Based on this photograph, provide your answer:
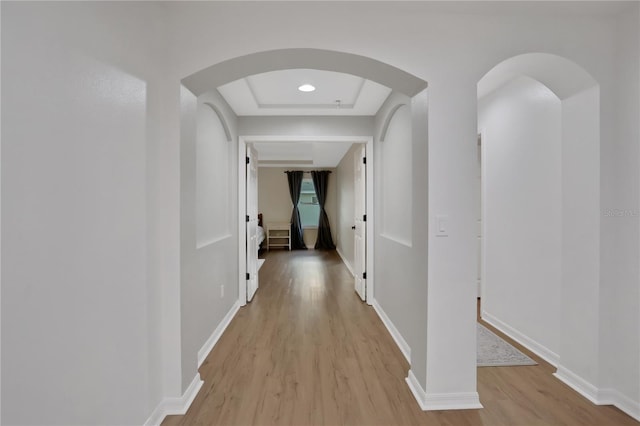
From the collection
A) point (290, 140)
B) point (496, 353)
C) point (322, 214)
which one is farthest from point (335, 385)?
point (322, 214)

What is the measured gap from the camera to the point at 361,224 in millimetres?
4117

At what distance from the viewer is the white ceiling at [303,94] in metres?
2.73

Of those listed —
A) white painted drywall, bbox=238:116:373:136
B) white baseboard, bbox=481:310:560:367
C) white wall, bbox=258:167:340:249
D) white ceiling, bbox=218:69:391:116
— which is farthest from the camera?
white wall, bbox=258:167:340:249

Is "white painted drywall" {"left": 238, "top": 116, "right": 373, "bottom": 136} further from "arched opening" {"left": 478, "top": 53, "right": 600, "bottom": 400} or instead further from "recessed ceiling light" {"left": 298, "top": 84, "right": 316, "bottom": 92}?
"arched opening" {"left": 478, "top": 53, "right": 600, "bottom": 400}

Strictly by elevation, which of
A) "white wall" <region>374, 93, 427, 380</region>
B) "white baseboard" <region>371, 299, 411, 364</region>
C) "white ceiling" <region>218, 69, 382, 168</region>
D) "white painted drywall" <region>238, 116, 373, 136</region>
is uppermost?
"white ceiling" <region>218, 69, 382, 168</region>

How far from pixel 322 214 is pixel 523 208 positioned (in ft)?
21.2

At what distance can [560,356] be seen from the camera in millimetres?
2188

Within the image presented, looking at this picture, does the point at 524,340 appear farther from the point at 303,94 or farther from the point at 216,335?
the point at 303,94

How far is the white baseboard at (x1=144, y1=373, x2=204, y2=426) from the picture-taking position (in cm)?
171

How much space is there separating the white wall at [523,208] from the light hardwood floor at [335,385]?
473mm

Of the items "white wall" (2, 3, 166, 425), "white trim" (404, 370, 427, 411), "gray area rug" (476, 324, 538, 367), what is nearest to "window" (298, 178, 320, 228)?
"gray area rug" (476, 324, 538, 367)

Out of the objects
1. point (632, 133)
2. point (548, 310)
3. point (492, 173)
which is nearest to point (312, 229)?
point (492, 173)

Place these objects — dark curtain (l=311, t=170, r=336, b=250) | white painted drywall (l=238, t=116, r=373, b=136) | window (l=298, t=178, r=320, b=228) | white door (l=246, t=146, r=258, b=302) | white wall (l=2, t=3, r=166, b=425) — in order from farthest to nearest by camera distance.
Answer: window (l=298, t=178, r=320, b=228) → dark curtain (l=311, t=170, r=336, b=250) → white door (l=246, t=146, r=258, b=302) → white painted drywall (l=238, t=116, r=373, b=136) → white wall (l=2, t=3, r=166, b=425)

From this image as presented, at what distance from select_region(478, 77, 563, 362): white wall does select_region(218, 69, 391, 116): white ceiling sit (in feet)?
3.82
